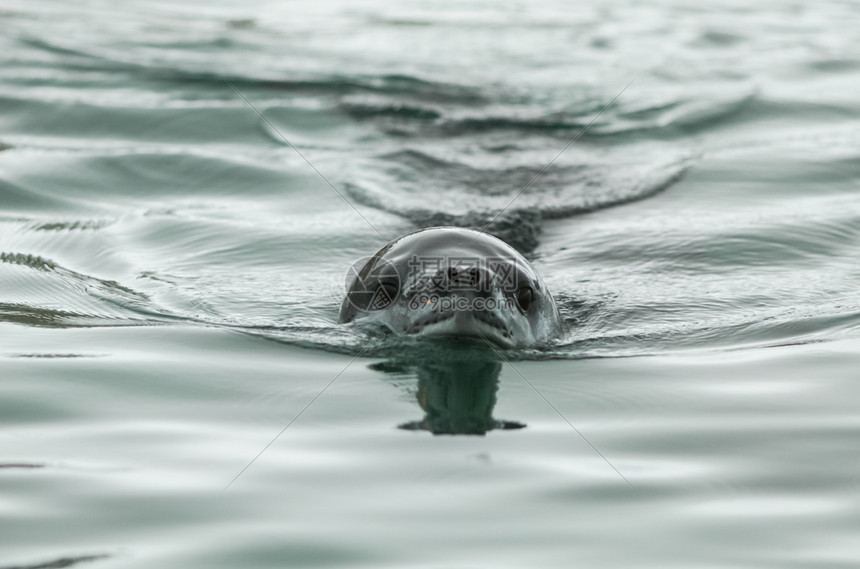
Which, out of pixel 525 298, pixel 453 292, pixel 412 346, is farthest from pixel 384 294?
pixel 525 298

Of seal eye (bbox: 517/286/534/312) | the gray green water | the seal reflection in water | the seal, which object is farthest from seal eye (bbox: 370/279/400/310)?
seal eye (bbox: 517/286/534/312)

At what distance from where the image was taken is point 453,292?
5.25 meters

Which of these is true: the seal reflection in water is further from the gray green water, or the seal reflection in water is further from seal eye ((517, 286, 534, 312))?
seal eye ((517, 286, 534, 312))

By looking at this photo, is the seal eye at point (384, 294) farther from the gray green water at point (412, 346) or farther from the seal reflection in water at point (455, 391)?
the seal reflection in water at point (455, 391)

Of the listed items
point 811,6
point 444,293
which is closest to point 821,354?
point 444,293

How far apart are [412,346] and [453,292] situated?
32 centimetres

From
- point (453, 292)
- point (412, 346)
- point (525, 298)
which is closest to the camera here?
point (453, 292)

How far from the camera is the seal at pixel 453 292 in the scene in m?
5.25

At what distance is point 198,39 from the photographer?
585 inches

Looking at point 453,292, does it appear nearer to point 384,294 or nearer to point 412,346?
point 412,346

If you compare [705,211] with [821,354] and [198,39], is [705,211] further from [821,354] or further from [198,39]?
[198,39]

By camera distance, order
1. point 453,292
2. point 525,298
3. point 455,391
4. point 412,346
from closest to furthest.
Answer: point 455,391
point 453,292
point 412,346
point 525,298

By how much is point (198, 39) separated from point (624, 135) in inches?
229

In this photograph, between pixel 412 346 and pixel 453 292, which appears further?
pixel 412 346
